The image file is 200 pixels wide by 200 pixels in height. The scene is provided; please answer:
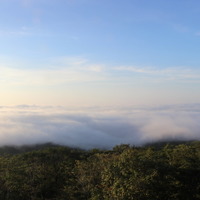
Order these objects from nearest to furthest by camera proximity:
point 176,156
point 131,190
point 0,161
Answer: point 131,190, point 176,156, point 0,161

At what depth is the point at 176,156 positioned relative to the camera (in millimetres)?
33969

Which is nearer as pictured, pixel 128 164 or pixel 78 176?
pixel 128 164

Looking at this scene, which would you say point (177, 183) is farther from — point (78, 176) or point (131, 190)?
point (78, 176)

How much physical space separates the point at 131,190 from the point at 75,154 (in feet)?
135

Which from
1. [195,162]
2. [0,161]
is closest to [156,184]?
[195,162]

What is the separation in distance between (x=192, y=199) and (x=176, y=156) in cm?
708

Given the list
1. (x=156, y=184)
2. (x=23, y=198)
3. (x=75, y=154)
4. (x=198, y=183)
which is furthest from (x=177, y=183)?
(x=75, y=154)

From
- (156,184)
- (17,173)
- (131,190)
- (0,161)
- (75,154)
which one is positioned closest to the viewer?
(131,190)

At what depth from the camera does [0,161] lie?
3622cm

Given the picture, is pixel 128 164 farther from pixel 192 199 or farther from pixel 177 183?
pixel 192 199

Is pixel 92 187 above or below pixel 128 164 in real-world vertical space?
below

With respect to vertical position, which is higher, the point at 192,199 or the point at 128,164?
the point at 128,164

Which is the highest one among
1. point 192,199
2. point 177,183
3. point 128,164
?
point 128,164

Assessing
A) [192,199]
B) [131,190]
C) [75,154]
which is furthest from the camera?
[75,154]
